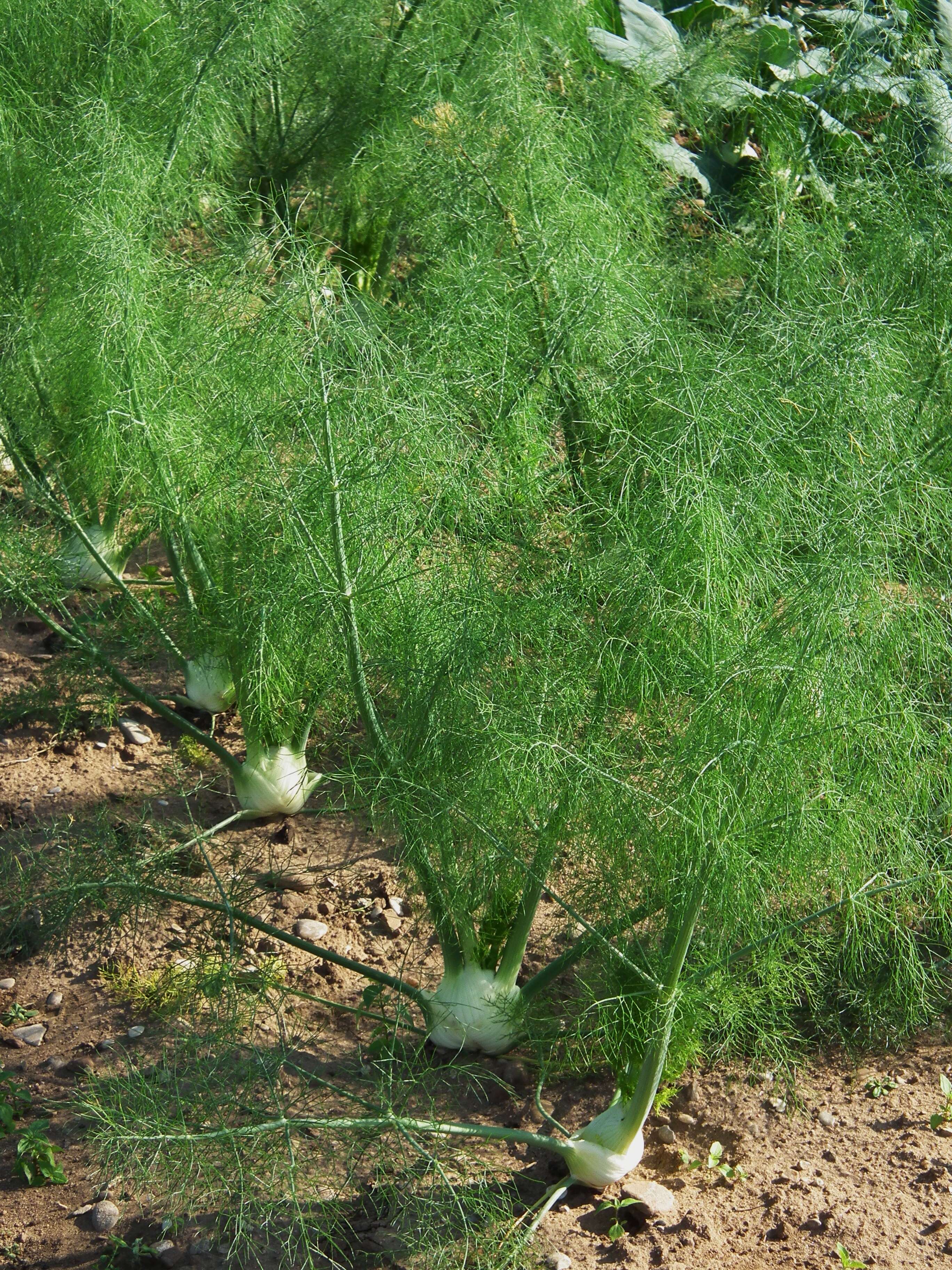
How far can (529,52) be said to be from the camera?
13.8 ft

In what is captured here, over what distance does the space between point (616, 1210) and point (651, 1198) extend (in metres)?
0.07

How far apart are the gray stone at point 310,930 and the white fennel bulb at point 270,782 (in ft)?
1.50

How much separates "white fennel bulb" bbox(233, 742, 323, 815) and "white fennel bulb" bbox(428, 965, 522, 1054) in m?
0.99

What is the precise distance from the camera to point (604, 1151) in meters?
2.51

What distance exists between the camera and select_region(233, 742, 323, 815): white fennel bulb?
12.2 ft

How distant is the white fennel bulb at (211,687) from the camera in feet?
13.0

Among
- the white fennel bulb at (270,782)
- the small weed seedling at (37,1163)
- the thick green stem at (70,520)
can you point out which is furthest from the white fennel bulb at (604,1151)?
the thick green stem at (70,520)

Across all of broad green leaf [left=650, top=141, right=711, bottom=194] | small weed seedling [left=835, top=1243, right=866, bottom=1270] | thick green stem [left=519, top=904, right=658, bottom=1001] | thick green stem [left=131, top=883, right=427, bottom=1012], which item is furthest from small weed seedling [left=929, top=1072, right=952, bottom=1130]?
broad green leaf [left=650, top=141, right=711, bottom=194]

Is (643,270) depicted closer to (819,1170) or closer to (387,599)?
(387,599)

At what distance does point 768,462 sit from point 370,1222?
1.69m

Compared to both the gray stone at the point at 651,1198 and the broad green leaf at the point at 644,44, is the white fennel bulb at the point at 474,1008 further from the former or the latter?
the broad green leaf at the point at 644,44

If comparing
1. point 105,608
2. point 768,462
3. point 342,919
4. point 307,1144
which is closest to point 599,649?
point 768,462

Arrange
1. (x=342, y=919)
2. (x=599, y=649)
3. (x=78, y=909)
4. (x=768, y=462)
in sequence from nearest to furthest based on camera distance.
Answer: (x=599, y=649)
(x=768, y=462)
(x=78, y=909)
(x=342, y=919)

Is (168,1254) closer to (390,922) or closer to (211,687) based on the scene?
(390,922)
